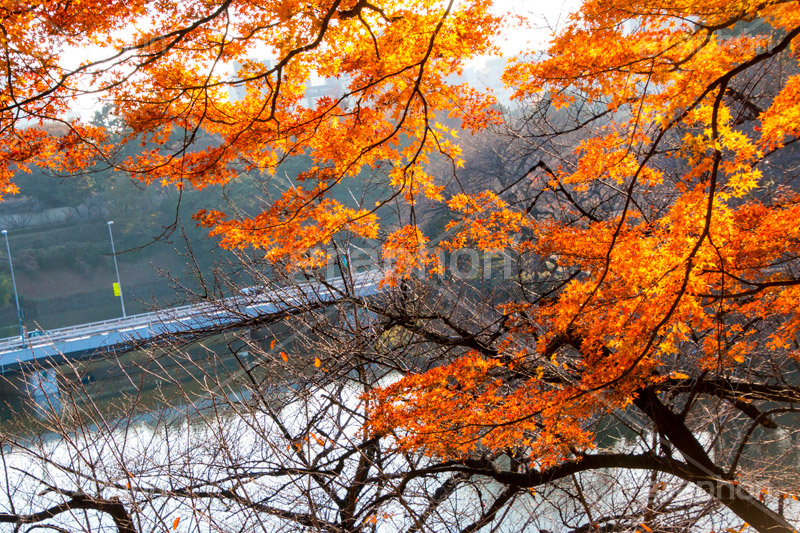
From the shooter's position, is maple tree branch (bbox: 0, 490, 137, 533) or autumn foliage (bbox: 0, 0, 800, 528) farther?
maple tree branch (bbox: 0, 490, 137, 533)

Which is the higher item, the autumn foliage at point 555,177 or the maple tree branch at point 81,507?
the autumn foliage at point 555,177

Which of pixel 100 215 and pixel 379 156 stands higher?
pixel 100 215

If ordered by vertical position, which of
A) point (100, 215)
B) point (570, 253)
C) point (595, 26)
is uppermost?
point (100, 215)

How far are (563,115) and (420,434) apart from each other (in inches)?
672

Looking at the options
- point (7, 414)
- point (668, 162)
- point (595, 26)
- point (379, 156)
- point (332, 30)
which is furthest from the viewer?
point (7, 414)

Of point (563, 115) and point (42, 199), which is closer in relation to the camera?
point (563, 115)

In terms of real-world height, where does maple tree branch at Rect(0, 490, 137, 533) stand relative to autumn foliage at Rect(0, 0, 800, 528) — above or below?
below

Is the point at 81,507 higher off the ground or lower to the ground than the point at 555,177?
lower

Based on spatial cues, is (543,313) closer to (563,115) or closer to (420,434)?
(420,434)

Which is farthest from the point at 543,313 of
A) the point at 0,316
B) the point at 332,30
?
the point at 0,316

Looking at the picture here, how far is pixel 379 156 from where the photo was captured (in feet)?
17.5

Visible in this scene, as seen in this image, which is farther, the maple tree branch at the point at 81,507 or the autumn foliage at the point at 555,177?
the maple tree branch at the point at 81,507

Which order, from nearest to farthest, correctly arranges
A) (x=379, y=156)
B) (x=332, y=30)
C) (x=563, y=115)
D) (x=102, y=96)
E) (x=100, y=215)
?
(x=102, y=96) < (x=332, y=30) < (x=379, y=156) < (x=563, y=115) < (x=100, y=215)

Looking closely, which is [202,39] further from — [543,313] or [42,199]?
[42,199]
